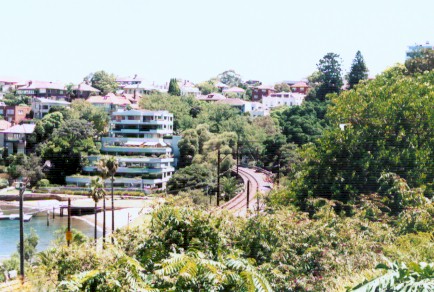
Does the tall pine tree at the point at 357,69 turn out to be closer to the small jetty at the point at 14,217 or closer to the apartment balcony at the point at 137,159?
the apartment balcony at the point at 137,159

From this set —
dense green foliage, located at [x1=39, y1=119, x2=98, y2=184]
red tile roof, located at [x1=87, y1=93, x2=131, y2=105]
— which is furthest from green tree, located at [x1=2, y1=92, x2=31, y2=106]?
dense green foliage, located at [x1=39, y1=119, x2=98, y2=184]

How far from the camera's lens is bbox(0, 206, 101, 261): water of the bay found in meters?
15.9

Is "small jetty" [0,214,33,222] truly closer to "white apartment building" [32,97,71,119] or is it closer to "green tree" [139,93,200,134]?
"green tree" [139,93,200,134]

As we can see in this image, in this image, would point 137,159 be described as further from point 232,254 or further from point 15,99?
point 232,254

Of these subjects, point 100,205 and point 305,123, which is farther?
point 100,205

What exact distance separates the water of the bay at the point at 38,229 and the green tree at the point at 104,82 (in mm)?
18466

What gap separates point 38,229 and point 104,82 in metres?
22.9

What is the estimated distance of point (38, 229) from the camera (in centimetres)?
1827

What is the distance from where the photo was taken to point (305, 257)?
3822 mm

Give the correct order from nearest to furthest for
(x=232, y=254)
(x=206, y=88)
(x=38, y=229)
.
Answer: (x=232, y=254)
(x=38, y=229)
(x=206, y=88)

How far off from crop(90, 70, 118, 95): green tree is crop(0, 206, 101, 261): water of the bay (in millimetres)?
18466

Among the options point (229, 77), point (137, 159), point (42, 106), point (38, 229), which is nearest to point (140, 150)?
point (137, 159)

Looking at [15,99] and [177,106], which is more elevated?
[15,99]

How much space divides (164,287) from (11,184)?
74.1 ft
